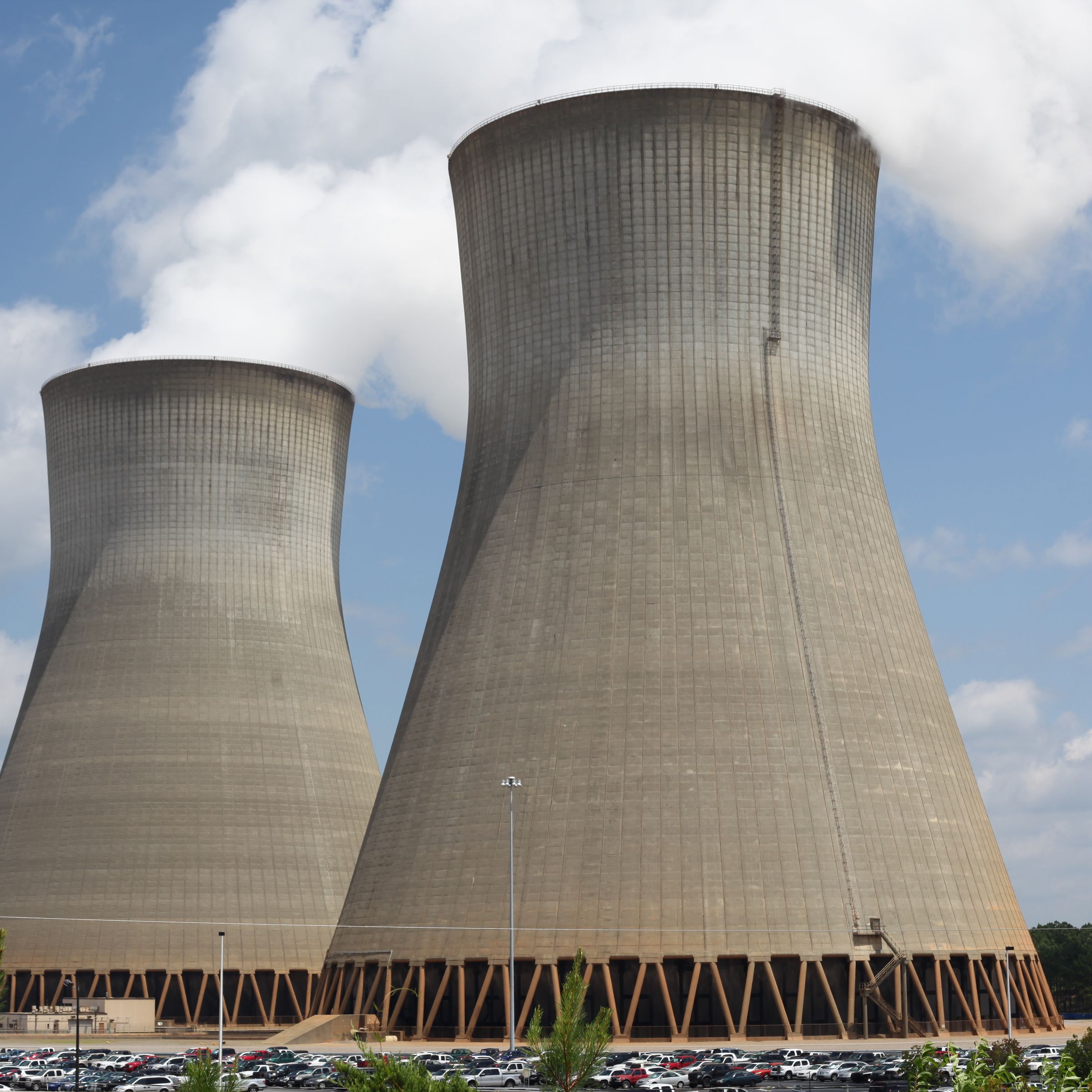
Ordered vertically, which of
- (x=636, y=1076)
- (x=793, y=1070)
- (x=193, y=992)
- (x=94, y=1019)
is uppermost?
(x=193, y=992)

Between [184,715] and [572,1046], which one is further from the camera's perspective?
[184,715]

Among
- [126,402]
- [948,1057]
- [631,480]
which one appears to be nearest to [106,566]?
[126,402]

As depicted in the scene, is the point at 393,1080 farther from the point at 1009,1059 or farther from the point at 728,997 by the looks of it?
the point at 728,997

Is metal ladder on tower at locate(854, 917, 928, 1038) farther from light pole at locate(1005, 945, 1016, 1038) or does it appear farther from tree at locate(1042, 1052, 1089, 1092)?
tree at locate(1042, 1052, 1089, 1092)

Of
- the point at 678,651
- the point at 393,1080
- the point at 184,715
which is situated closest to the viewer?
the point at 393,1080

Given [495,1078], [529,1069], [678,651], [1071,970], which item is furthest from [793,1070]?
[1071,970]

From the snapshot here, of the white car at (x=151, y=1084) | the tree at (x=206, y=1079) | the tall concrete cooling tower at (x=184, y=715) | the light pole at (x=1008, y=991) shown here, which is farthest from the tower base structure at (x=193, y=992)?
the tree at (x=206, y=1079)

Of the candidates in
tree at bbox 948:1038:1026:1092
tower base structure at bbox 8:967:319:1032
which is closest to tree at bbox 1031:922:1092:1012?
tower base structure at bbox 8:967:319:1032
